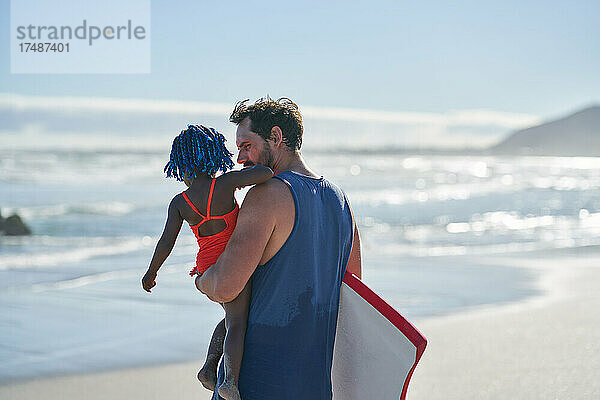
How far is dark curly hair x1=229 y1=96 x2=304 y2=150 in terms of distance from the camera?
2.36 m

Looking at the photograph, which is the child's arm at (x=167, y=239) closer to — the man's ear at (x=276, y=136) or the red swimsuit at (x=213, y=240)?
the red swimsuit at (x=213, y=240)

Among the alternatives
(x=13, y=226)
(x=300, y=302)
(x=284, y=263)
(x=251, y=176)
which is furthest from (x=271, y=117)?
(x=13, y=226)

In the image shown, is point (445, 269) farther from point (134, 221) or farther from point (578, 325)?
point (134, 221)

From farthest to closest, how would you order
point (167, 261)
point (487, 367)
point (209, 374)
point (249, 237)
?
point (167, 261), point (487, 367), point (209, 374), point (249, 237)

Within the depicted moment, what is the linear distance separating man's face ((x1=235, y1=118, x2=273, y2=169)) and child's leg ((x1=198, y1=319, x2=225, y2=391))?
0.55 metres

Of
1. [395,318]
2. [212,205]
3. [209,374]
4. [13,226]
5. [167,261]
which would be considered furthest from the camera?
[13,226]

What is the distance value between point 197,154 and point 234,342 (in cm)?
57

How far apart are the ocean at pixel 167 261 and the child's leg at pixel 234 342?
307cm

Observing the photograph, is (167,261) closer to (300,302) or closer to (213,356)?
(213,356)

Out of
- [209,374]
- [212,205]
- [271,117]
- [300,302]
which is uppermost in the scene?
[271,117]

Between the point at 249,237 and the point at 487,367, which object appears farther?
the point at 487,367

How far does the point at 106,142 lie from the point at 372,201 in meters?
24.4

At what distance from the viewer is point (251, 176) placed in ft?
7.43

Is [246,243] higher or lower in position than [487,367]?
higher
